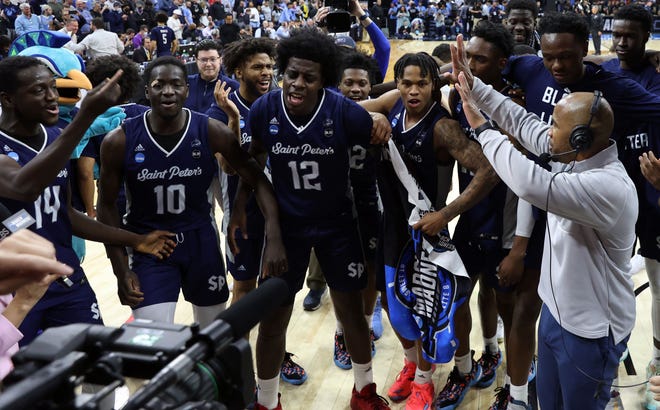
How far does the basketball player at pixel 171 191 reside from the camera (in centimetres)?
332

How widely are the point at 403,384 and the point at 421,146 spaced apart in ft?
4.82

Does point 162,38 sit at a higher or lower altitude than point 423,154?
lower

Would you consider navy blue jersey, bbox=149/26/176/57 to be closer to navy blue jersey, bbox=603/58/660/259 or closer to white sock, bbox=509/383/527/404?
navy blue jersey, bbox=603/58/660/259

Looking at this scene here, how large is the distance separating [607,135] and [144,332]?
192 cm

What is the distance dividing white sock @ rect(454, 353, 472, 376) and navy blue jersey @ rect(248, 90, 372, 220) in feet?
3.82

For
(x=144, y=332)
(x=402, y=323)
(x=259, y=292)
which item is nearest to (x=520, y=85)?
(x=402, y=323)

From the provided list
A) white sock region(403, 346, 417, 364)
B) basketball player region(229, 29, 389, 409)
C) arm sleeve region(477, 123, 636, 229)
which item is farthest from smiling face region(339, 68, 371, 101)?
arm sleeve region(477, 123, 636, 229)

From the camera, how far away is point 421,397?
12.2ft

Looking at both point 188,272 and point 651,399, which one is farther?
point 651,399

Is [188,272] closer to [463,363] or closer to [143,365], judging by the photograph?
[463,363]

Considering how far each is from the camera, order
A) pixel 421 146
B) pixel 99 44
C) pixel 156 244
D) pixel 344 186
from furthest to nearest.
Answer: pixel 99 44, pixel 344 186, pixel 421 146, pixel 156 244

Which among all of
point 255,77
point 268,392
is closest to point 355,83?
point 255,77

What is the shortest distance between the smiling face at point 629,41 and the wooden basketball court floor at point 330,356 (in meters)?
1.91

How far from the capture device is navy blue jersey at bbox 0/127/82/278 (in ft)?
9.69
